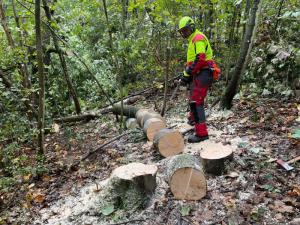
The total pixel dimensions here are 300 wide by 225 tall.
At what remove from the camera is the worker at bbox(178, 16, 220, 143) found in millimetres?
5570

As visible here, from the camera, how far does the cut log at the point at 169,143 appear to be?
16.8ft

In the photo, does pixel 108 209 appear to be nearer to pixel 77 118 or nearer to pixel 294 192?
pixel 294 192

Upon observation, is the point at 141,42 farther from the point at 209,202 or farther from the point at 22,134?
the point at 209,202

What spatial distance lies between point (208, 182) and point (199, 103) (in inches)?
74.7

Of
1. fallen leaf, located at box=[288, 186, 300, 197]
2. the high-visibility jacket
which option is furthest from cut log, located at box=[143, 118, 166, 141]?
fallen leaf, located at box=[288, 186, 300, 197]

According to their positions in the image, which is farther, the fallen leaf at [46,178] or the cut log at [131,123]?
the cut log at [131,123]

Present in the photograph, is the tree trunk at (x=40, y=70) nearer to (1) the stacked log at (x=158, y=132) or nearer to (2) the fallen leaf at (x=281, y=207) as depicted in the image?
(1) the stacked log at (x=158, y=132)

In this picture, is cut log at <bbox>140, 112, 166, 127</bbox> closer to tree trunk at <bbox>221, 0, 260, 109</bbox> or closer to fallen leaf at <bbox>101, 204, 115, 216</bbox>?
tree trunk at <bbox>221, 0, 260, 109</bbox>

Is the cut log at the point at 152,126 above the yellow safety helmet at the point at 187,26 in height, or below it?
below

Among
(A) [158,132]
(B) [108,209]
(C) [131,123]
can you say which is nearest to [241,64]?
(A) [158,132]

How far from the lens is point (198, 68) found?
568 centimetres

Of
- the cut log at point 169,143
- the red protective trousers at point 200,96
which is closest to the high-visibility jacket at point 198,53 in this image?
the red protective trousers at point 200,96

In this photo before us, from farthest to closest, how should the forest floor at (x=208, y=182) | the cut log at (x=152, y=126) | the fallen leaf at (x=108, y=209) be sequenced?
the cut log at (x=152, y=126), the fallen leaf at (x=108, y=209), the forest floor at (x=208, y=182)

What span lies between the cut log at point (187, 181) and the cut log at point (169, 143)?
1.12m
